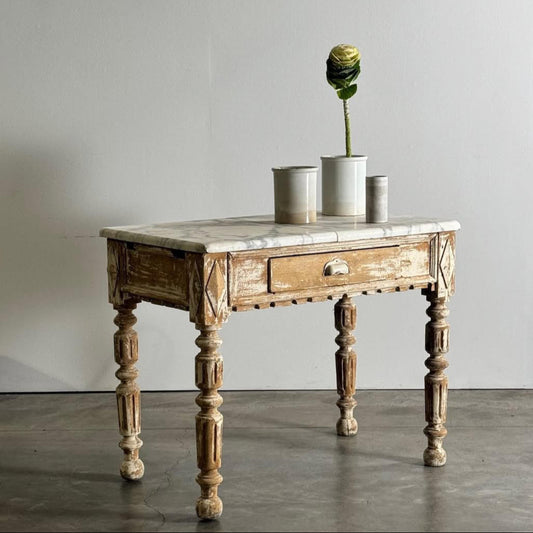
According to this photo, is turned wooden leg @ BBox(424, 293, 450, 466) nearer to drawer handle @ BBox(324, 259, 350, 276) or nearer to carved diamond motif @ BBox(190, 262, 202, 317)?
drawer handle @ BBox(324, 259, 350, 276)

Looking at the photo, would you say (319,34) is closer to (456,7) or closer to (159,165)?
(456,7)

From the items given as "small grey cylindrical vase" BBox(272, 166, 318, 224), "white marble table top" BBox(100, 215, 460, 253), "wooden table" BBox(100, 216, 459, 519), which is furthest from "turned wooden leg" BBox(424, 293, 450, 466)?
"small grey cylindrical vase" BBox(272, 166, 318, 224)

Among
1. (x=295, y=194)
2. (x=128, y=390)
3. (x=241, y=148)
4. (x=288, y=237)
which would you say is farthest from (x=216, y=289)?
(x=241, y=148)

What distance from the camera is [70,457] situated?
3.60m

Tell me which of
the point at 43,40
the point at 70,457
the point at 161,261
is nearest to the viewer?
the point at 161,261

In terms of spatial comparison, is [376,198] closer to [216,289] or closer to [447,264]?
[447,264]

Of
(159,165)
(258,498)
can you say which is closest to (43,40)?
(159,165)

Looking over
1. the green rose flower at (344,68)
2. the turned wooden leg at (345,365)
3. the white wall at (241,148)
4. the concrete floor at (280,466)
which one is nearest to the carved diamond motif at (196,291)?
the concrete floor at (280,466)

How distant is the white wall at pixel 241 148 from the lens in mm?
4258

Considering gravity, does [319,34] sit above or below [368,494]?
above

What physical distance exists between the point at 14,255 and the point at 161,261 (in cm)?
151

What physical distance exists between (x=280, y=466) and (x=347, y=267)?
30.7 inches

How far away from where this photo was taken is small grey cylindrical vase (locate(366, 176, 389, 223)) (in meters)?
3.27

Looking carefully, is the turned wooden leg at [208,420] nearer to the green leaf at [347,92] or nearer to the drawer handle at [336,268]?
the drawer handle at [336,268]
